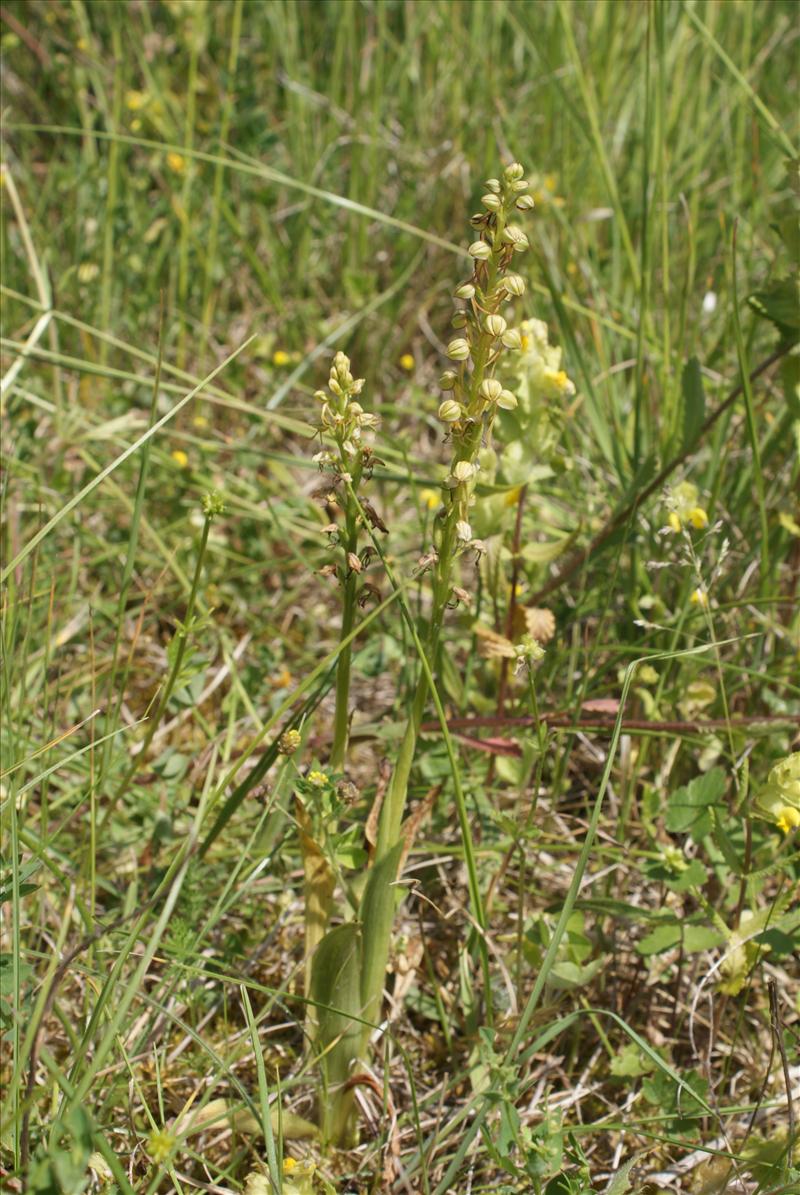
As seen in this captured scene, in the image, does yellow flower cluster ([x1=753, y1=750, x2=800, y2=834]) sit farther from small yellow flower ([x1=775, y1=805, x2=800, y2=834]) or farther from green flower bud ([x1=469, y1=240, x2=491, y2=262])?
green flower bud ([x1=469, y1=240, x2=491, y2=262])

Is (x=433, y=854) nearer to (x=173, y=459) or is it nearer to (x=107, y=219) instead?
(x=173, y=459)

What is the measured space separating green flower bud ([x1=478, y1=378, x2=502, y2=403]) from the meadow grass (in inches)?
7.4

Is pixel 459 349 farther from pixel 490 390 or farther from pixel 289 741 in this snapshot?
pixel 289 741

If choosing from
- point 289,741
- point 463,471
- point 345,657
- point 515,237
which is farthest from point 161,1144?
point 515,237

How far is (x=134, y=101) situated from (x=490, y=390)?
2.51 metres

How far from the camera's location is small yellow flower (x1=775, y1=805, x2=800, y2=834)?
1412mm

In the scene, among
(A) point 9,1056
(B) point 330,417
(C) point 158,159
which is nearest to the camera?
(B) point 330,417

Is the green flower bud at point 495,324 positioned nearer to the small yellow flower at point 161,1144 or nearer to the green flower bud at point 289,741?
the green flower bud at point 289,741

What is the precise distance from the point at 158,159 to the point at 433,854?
7.27 feet

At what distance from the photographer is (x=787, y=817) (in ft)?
4.67

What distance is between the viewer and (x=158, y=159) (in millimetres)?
3107

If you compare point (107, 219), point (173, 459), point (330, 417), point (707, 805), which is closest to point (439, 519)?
point (330, 417)

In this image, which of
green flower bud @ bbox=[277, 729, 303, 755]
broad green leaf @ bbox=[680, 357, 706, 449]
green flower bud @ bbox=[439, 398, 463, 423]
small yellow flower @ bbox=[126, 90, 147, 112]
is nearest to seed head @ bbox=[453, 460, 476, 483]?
green flower bud @ bbox=[439, 398, 463, 423]

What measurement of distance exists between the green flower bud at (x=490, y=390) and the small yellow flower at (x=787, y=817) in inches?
26.3
